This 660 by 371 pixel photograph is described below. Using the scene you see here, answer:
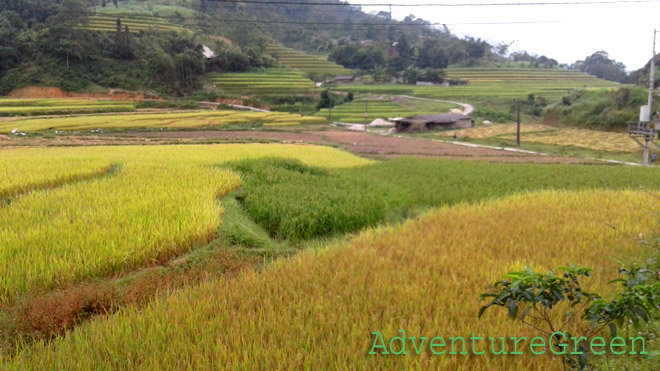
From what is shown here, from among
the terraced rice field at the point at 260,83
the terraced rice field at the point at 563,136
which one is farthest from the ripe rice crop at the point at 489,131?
the terraced rice field at the point at 260,83

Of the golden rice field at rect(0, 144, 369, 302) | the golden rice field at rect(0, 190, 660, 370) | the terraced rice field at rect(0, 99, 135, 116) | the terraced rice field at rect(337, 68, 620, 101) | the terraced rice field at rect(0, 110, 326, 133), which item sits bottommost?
the golden rice field at rect(0, 190, 660, 370)

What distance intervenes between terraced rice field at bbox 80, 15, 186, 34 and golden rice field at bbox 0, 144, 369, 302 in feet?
150

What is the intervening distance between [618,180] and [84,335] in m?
10.6

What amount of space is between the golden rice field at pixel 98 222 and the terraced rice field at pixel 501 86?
4136 centimetres

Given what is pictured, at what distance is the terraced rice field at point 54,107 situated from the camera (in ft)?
77.7

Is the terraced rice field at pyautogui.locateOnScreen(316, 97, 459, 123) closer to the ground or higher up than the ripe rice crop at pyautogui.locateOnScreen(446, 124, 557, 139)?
higher up

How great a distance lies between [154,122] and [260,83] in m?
20.2

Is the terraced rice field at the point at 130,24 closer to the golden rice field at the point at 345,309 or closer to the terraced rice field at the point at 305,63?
the terraced rice field at the point at 305,63

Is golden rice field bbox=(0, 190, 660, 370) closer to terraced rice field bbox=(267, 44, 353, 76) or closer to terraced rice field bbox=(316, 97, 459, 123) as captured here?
terraced rice field bbox=(316, 97, 459, 123)

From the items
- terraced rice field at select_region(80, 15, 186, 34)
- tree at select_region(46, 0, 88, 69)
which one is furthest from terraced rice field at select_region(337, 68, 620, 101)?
tree at select_region(46, 0, 88, 69)

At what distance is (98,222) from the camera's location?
4.54 meters

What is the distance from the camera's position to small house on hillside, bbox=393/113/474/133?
29.6 m

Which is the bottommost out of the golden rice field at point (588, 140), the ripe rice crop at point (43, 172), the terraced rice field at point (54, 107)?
the golden rice field at point (588, 140)

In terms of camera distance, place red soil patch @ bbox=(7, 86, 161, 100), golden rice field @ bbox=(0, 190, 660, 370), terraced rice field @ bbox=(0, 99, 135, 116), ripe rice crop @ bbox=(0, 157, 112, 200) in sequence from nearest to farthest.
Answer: golden rice field @ bbox=(0, 190, 660, 370)
ripe rice crop @ bbox=(0, 157, 112, 200)
terraced rice field @ bbox=(0, 99, 135, 116)
red soil patch @ bbox=(7, 86, 161, 100)
